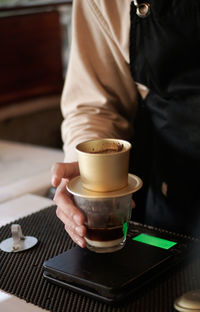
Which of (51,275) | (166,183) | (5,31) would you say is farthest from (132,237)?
(5,31)

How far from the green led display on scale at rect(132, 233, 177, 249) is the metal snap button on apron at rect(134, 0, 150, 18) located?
20.2 inches

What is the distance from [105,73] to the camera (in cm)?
145

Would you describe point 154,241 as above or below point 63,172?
below

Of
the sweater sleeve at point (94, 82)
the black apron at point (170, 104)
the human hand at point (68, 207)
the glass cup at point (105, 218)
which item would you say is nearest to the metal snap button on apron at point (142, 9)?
the black apron at point (170, 104)

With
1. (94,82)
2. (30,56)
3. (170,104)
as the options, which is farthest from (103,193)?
(30,56)

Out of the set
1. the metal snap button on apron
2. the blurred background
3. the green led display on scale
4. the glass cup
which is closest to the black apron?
the metal snap button on apron

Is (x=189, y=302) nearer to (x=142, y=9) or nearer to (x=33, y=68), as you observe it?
(x=142, y=9)

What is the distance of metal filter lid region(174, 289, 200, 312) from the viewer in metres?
0.81

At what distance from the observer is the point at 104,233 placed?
920 millimetres

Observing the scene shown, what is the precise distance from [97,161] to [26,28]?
2.60 m

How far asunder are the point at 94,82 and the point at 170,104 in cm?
24

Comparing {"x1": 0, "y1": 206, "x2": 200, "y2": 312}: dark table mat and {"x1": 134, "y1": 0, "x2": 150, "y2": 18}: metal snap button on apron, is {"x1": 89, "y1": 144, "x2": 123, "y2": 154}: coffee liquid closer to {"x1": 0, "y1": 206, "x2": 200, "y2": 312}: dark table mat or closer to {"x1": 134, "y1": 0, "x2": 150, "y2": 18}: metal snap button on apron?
{"x1": 0, "y1": 206, "x2": 200, "y2": 312}: dark table mat

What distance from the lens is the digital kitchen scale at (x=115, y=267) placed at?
896 mm

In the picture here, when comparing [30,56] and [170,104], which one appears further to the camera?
[30,56]
